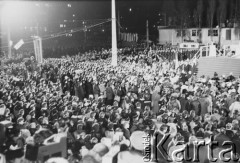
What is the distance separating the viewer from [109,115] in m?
7.84

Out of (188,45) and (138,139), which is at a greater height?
(188,45)

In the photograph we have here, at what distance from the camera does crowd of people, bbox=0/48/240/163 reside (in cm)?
608

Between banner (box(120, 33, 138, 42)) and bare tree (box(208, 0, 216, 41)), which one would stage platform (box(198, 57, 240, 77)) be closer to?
bare tree (box(208, 0, 216, 41))

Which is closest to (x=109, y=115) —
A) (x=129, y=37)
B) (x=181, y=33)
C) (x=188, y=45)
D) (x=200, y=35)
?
(x=188, y=45)

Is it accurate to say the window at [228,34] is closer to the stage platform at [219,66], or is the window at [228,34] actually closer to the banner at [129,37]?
the banner at [129,37]

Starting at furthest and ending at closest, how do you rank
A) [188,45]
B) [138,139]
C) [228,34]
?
[228,34] < [188,45] < [138,139]

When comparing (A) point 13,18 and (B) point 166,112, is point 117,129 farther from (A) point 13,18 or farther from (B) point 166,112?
(A) point 13,18

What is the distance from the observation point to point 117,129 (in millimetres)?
6680

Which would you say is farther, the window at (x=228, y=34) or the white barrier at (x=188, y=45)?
the window at (x=228, y=34)

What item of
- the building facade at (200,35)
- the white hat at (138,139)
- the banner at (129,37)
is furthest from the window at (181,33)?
the white hat at (138,139)

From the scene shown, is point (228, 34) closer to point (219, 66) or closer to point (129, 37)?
point (129, 37)

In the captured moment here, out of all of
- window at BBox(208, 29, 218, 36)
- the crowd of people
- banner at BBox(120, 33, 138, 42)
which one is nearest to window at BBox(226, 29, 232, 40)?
window at BBox(208, 29, 218, 36)

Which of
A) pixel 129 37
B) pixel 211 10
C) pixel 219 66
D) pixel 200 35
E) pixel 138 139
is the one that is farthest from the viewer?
pixel 129 37

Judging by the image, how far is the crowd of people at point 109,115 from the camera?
608 cm
